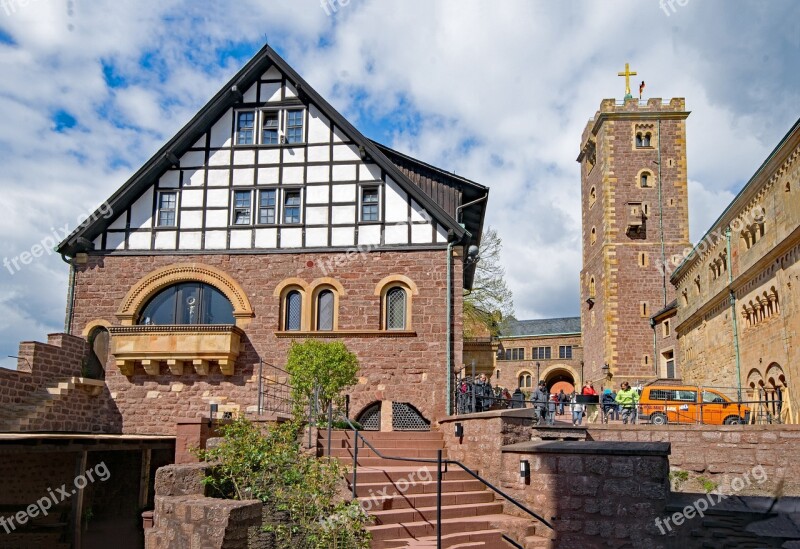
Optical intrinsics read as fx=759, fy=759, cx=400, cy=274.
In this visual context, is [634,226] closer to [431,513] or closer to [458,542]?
[431,513]

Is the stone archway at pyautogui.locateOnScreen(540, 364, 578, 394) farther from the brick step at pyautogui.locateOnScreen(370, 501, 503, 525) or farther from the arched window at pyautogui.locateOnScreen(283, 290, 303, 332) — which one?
the brick step at pyautogui.locateOnScreen(370, 501, 503, 525)

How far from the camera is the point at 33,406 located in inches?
691

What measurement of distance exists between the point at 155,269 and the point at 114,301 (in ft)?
4.62

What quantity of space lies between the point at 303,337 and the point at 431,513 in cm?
876

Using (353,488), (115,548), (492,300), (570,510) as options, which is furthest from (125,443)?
(492,300)

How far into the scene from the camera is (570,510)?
1039cm

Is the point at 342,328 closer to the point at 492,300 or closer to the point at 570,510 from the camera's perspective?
the point at 570,510

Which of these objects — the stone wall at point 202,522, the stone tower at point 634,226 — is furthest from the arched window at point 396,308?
the stone tower at point 634,226

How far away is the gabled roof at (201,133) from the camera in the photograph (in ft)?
65.7

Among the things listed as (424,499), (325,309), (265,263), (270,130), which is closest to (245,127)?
(270,130)

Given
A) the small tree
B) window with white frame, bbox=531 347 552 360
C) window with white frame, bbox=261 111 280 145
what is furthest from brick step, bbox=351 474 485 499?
window with white frame, bbox=531 347 552 360

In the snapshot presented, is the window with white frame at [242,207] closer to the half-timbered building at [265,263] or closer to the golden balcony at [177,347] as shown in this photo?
the half-timbered building at [265,263]

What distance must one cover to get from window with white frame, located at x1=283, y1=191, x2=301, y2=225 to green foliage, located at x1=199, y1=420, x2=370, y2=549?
339 inches

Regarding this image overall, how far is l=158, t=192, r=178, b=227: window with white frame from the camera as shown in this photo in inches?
814
